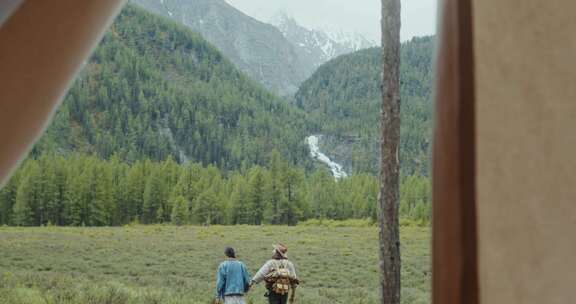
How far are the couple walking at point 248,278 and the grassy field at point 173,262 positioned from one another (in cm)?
425

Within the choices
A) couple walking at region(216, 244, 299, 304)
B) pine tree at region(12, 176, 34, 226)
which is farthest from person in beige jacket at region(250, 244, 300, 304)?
pine tree at region(12, 176, 34, 226)

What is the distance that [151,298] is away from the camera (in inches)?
331

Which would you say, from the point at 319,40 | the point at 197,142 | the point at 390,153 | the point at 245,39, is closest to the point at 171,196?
the point at 197,142

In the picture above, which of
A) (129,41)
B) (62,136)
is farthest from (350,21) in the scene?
(62,136)

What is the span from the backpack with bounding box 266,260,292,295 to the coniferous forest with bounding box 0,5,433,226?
6.76m

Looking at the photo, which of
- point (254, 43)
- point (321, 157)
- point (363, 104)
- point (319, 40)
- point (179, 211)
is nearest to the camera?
point (179, 211)

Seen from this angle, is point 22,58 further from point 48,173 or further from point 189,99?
point 189,99

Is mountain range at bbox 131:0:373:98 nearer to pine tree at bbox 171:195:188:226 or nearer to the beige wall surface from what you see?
pine tree at bbox 171:195:188:226

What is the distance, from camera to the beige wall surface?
0.14 metres

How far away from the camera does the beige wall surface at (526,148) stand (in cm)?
14

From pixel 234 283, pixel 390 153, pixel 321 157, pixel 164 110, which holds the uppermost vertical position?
pixel 164 110

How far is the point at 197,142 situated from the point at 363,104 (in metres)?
5.70

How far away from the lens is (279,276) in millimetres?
3783

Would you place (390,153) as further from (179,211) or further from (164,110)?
(164,110)
